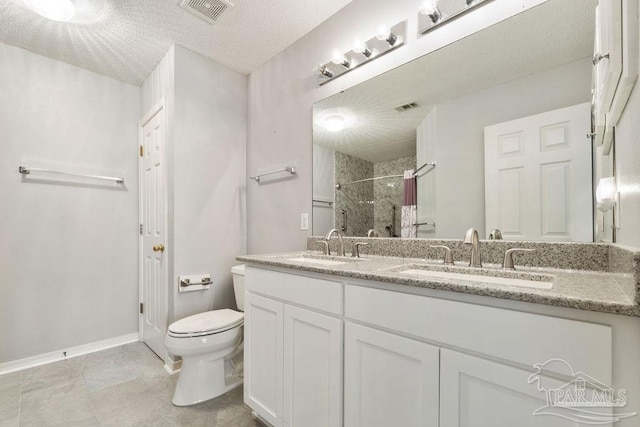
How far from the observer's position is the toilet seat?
5.51 feet

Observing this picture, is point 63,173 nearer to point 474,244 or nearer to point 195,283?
point 195,283

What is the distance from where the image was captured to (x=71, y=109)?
2393mm

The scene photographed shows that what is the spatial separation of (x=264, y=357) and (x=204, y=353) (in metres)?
0.52

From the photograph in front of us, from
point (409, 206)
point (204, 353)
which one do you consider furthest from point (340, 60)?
point (204, 353)

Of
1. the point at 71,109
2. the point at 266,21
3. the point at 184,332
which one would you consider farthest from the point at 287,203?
the point at 71,109

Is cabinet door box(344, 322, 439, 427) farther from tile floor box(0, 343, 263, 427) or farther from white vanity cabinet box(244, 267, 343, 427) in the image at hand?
tile floor box(0, 343, 263, 427)

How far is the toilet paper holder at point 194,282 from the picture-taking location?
6.91 ft

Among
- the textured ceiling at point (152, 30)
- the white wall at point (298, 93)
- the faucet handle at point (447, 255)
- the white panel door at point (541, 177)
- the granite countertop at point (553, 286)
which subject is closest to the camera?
the granite countertop at point (553, 286)

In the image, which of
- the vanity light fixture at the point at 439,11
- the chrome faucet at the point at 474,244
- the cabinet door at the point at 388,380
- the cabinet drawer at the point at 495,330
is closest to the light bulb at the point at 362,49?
the vanity light fixture at the point at 439,11

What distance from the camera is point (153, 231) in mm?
2400

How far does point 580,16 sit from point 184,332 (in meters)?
2.36

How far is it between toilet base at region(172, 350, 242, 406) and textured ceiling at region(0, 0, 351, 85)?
7.22ft

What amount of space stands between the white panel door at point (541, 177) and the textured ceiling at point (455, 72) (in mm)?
226

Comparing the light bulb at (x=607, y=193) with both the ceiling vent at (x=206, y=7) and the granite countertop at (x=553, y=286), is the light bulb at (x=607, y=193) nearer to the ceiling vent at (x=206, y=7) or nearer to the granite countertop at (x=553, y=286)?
the granite countertop at (x=553, y=286)
